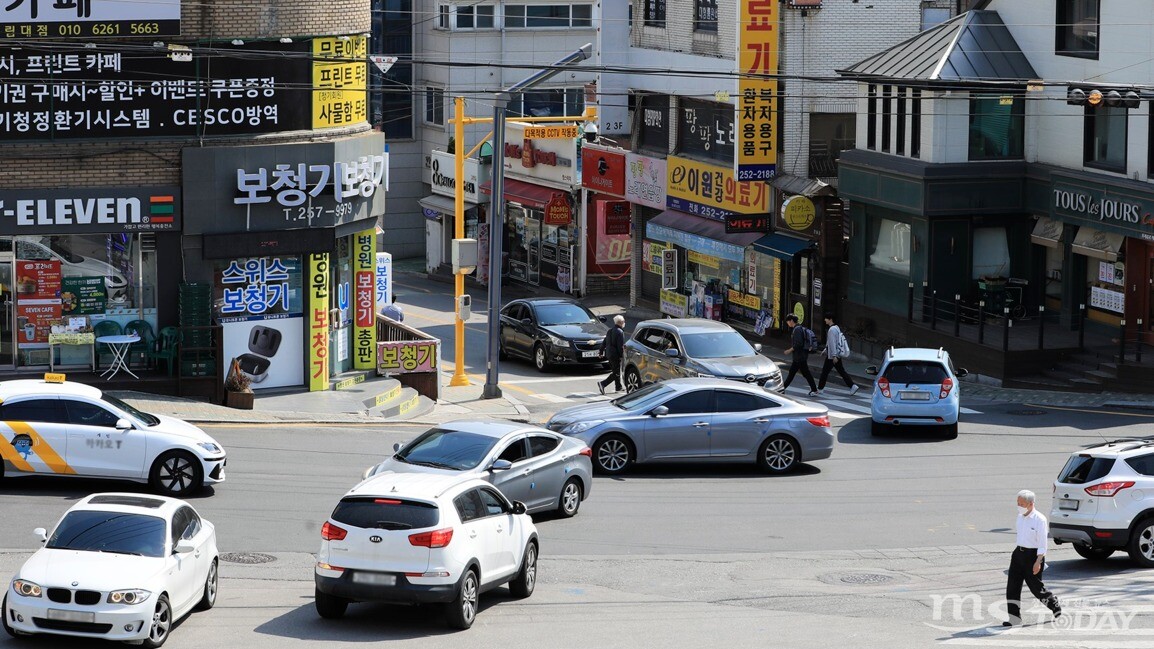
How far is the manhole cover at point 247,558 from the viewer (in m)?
18.7

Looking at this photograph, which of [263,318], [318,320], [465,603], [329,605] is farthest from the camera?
[318,320]

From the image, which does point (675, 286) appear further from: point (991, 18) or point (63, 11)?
point (63, 11)

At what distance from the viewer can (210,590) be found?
1648 centimetres

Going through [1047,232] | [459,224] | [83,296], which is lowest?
[83,296]

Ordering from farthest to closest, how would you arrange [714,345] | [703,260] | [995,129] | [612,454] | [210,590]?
[703,260] < [995,129] < [714,345] < [612,454] < [210,590]

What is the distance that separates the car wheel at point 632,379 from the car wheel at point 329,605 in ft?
56.0

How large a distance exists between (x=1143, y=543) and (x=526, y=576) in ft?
24.2

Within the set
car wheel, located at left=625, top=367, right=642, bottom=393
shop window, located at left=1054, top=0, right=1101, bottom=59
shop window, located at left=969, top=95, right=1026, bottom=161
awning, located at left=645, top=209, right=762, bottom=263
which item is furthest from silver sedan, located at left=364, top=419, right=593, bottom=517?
awning, located at left=645, top=209, right=762, bottom=263

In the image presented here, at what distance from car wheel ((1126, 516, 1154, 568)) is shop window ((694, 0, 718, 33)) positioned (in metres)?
27.3

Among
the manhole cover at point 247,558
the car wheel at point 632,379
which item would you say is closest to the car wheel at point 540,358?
the car wheel at point 632,379

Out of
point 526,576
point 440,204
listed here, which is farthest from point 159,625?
point 440,204

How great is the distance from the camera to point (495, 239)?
32.7m

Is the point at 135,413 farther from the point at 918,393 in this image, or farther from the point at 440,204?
the point at 440,204

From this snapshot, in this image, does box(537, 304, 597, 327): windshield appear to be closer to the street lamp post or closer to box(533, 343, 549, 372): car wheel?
box(533, 343, 549, 372): car wheel
